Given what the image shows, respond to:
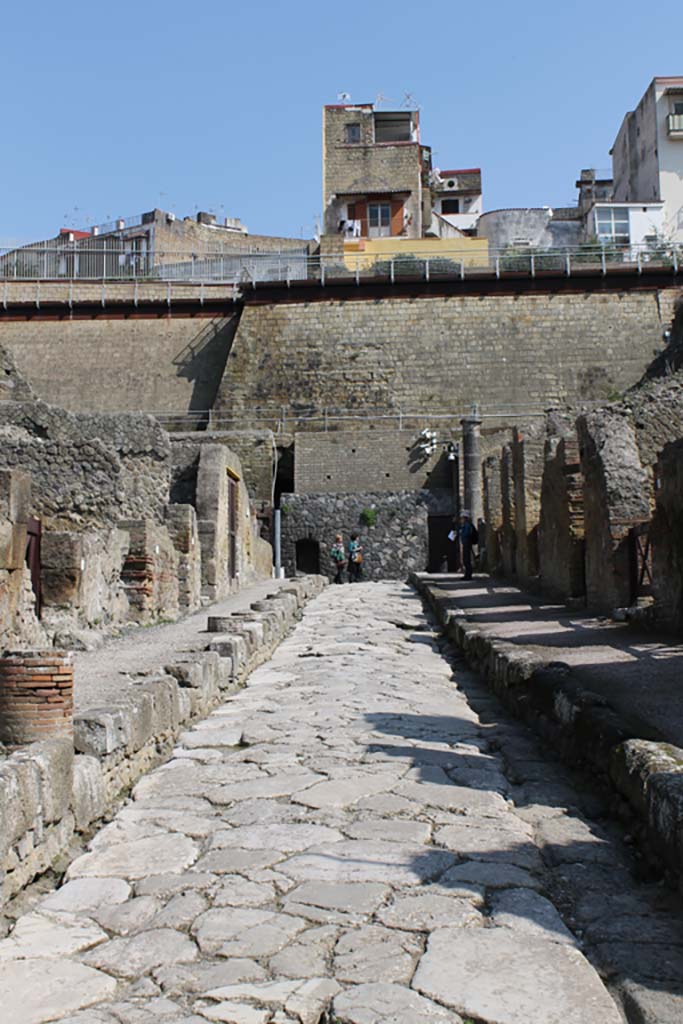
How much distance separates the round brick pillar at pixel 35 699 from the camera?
→ 4.54 metres

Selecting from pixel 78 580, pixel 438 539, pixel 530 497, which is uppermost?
pixel 530 497

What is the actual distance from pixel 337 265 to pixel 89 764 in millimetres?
38835

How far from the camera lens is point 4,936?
3.42 m

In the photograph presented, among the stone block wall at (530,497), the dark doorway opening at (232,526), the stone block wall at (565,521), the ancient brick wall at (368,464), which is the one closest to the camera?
the stone block wall at (565,521)

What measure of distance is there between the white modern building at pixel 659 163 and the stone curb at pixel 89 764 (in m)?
43.5

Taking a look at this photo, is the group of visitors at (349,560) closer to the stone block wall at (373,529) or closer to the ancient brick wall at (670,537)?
the stone block wall at (373,529)

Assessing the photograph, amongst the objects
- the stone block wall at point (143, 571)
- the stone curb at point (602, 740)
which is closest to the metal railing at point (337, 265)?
the stone block wall at point (143, 571)

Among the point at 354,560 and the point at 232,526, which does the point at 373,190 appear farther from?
the point at 232,526

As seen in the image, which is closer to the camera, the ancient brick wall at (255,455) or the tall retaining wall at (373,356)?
the ancient brick wall at (255,455)

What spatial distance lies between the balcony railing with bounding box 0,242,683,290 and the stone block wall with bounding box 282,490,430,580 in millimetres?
11165

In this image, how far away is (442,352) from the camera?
128 feet

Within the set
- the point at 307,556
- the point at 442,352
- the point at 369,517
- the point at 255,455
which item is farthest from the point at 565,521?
the point at 442,352

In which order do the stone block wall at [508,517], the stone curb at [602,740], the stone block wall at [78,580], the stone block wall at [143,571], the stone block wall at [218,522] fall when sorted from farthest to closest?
the stone block wall at [508,517]
the stone block wall at [218,522]
the stone block wall at [143,571]
the stone block wall at [78,580]
the stone curb at [602,740]

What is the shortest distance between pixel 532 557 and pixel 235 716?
32.7ft
